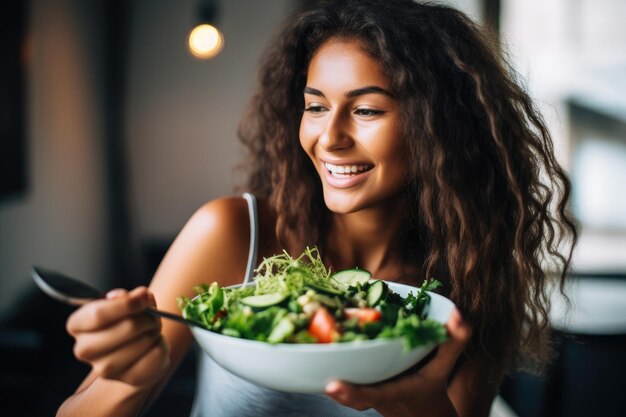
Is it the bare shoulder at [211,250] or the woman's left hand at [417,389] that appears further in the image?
the bare shoulder at [211,250]

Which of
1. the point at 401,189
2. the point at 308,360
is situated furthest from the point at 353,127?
the point at 308,360

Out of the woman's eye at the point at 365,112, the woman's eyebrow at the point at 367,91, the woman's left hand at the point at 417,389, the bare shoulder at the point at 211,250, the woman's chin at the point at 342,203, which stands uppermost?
the woman's eyebrow at the point at 367,91

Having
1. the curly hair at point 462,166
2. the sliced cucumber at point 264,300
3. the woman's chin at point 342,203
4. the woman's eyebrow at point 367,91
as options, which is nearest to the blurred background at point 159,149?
the curly hair at point 462,166

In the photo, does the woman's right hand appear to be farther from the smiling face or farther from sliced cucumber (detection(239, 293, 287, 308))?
the smiling face

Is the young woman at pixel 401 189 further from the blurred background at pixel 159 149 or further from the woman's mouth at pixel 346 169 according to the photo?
the blurred background at pixel 159 149

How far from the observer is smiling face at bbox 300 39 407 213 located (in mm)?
1371

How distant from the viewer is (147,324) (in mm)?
923

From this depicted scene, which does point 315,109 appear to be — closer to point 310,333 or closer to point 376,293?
point 376,293

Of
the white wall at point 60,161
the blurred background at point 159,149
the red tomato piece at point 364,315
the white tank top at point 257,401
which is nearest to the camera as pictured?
the red tomato piece at point 364,315

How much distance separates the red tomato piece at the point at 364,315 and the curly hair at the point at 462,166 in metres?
0.57

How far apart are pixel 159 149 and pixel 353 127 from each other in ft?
14.3

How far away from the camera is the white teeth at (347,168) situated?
139 cm

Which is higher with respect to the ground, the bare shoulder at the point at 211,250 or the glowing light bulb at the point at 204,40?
the glowing light bulb at the point at 204,40

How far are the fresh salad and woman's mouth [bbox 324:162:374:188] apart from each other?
1.01 feet
